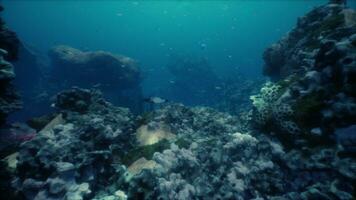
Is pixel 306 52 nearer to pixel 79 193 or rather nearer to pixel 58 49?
pixel 79 193

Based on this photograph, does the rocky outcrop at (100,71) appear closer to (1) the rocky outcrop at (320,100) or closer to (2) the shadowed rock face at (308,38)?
(2) the shadowed rock face at (308,38)

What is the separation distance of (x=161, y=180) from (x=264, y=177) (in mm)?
1882

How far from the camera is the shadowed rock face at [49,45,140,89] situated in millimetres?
24578

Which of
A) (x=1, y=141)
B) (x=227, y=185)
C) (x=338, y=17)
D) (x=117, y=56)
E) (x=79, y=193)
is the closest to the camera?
(x=79, y=193)

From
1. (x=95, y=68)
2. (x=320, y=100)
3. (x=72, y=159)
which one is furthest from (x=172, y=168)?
(x=95, y=68)

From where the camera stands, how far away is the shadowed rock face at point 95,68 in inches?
968

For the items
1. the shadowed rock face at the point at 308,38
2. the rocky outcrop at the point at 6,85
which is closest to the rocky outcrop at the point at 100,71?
the shadowed rock face at the point at 308,38

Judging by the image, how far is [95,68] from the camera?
972 inches

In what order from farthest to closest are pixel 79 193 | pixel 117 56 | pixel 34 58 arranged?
1. pixel 34 58
2. pixel 117 56
3. pixel 79 193

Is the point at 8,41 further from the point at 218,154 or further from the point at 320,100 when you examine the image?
the point at 320,100

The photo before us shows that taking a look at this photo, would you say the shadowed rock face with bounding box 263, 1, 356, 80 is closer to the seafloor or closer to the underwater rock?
the seafloor

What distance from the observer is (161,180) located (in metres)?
4.52

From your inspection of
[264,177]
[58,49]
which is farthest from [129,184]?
[58,49]

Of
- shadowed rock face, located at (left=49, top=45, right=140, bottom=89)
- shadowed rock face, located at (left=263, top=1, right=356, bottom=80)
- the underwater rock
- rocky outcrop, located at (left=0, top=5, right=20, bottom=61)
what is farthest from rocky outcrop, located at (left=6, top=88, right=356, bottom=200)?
shadowed rock face, located at (left=49, top=45, right=140, bottom=89)
